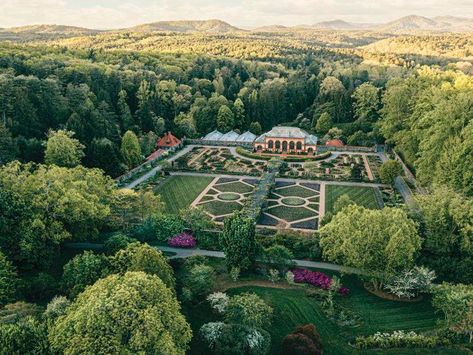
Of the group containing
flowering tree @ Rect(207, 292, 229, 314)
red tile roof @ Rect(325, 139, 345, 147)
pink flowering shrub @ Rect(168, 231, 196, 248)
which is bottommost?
red tile roof @ Rect(325, 139, 345, 147)

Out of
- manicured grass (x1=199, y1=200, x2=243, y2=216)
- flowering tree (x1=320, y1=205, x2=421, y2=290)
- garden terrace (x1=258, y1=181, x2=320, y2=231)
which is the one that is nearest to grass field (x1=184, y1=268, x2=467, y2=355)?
flowering tree (x1=320, y1=205, x2=421, y2=290)

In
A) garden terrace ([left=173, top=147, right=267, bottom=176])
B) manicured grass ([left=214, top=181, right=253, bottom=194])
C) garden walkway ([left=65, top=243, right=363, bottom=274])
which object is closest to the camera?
garden walkway ([left=65, top=243, right=363, bottom=274])

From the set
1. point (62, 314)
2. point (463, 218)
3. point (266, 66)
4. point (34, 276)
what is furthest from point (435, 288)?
point (266, 66)

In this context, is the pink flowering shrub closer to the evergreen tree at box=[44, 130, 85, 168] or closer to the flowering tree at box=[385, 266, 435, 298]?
the flowering tree at box=[385, 266, 435, 298]

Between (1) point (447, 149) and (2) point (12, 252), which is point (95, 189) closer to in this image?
(2) point (12, 252)

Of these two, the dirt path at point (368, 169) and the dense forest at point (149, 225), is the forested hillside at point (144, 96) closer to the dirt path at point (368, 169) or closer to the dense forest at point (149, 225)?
the dense forest at point (149, 225)

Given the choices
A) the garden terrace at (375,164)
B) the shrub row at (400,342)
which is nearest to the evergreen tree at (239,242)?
the shrub row at (400,342)

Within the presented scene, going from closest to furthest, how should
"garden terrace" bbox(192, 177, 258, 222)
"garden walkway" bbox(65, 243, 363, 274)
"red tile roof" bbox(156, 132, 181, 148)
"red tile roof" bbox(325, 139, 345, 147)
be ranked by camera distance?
"garden walkway" bbox(65, 243, 363, 274) → "garden terrace" bbox(192, 177, 258, 222) → "red tile roof" bbox(156, 132, 181, 148) → "red tile roof" bbox(325, 139, 345, 147)

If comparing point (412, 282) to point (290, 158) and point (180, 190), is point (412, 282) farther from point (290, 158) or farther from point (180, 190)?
point (290, 158)
